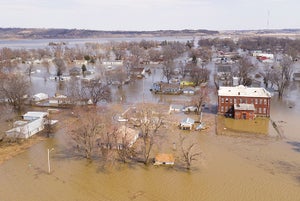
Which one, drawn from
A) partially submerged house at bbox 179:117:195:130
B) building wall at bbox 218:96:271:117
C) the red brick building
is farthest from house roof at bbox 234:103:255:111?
partially submerged house at bbox 179:117:195:130

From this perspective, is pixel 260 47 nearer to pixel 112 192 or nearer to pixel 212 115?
pixel 212 115

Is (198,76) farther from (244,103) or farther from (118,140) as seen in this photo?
(118,140)

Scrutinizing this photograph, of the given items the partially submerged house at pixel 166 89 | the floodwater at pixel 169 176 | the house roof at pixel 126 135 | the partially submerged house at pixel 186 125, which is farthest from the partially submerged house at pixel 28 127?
the partially submerged house at pixel 166 89

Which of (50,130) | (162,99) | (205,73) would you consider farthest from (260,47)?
(50,130)

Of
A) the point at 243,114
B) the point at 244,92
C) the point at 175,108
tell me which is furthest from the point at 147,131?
the point at 244,92

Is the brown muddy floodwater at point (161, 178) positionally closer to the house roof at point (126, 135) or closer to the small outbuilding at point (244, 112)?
the house roof at point (126, 135)
